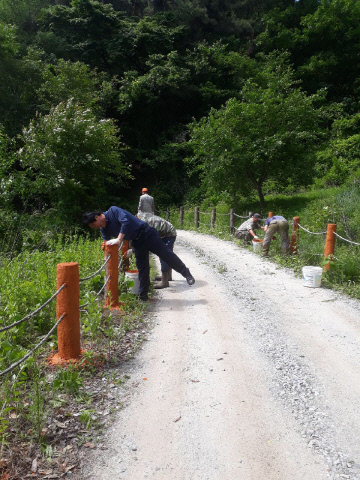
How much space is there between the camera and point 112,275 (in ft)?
16.1

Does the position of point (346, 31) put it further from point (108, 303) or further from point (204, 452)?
point (204, 452)

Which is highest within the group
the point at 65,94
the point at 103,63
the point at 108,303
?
the point at 103,63

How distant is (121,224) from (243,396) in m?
3.19

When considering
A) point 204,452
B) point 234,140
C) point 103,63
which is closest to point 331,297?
point 204,452

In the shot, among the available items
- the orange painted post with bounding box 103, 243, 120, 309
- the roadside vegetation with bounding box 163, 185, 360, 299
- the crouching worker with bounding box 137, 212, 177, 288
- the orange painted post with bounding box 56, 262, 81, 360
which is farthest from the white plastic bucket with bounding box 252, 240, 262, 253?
the orange painted post with bounding box 56, 262, 81, 360

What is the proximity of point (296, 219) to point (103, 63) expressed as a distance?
23.9 metres

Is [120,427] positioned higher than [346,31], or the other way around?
[346,31]

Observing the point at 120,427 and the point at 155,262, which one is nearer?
the point at 120,427

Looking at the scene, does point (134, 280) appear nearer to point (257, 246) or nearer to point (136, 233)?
point (136, 233)

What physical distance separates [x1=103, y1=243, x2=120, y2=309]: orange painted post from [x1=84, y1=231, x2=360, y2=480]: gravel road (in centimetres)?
65

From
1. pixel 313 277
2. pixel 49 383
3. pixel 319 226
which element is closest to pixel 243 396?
pixel 49 383

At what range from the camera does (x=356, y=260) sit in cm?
629

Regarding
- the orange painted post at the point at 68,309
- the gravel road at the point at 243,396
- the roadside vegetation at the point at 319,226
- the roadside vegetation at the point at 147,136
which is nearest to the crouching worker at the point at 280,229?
the roadside vegetation at the point at 319,226

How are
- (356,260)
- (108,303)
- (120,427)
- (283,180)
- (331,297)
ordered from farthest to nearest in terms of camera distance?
(283,180) → (356,260) → (331,297) → (108,303) → (120,427)
